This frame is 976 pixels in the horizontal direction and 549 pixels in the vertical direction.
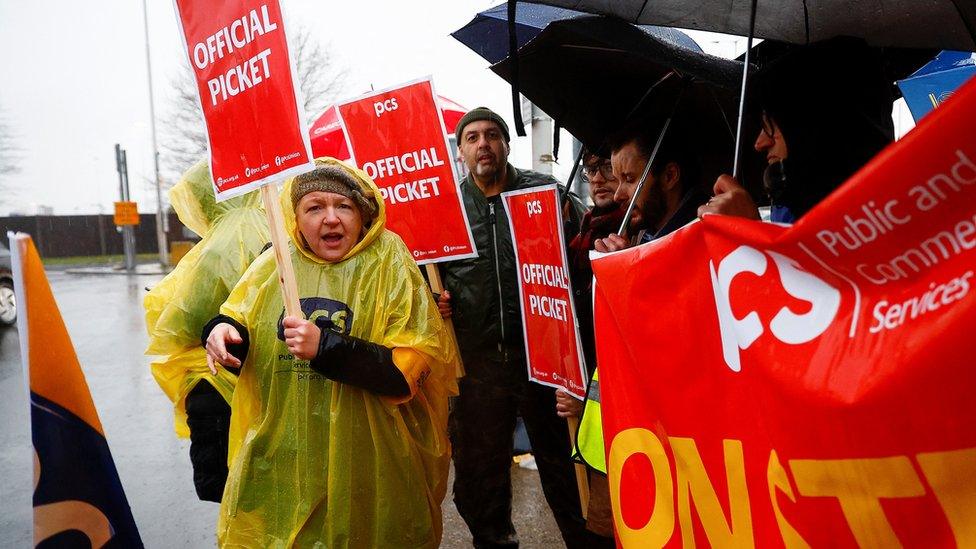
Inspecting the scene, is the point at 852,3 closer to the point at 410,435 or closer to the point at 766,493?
the point at 766,493

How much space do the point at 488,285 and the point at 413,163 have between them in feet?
2.26

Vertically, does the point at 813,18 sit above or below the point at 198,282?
above

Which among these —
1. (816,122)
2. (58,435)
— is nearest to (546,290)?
(816,122)

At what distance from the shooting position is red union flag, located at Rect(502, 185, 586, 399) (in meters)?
2.71

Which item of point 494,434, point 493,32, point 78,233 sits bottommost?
point 494,434

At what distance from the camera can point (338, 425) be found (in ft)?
7.78

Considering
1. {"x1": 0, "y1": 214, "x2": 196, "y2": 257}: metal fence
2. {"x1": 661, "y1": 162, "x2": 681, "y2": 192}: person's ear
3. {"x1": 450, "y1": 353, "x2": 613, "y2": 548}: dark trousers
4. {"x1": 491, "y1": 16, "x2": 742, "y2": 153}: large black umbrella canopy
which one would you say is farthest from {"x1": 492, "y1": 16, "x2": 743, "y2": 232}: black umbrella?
{"x1": 0, "y1": 214, "x2": 196, "y2": 257}: metal fence

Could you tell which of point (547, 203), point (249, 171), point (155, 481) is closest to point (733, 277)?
point (547, 203)

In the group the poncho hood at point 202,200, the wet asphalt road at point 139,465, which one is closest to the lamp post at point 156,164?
the wet asphalt road at point 139,465

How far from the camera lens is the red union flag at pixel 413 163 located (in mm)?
3408

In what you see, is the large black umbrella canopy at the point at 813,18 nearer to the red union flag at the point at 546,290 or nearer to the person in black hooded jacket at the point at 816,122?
the person in black hooded jacket at the point at 816,122

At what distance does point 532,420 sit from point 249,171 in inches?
71.1

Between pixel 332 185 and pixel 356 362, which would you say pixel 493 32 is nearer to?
pixel 332 185

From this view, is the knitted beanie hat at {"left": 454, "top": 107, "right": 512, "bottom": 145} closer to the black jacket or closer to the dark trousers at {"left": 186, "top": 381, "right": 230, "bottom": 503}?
the black jacket
